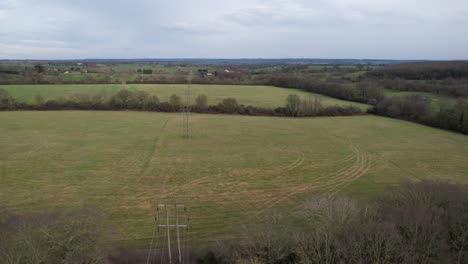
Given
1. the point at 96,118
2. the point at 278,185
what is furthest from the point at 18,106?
the point at 278,185

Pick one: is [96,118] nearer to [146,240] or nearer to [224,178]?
[224,178]

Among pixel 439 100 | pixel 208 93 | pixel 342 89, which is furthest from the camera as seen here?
pixel 208 93

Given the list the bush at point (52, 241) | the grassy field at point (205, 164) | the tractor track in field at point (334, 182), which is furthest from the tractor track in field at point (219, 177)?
the bush at point (52, 241)

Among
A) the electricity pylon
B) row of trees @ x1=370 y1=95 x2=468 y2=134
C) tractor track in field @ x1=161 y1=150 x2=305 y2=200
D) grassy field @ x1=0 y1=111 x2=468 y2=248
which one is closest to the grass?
row of trees @ x1=370 y1=95 x2=468 y2=134

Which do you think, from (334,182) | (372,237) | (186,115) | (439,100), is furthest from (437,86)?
(372,237)

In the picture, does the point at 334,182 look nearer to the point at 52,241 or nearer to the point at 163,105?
the point at 52,241
